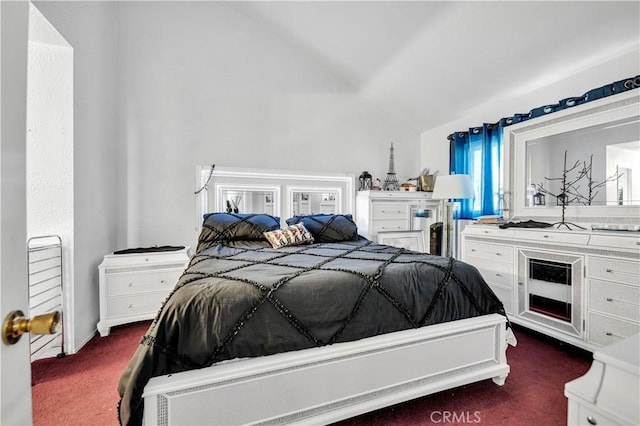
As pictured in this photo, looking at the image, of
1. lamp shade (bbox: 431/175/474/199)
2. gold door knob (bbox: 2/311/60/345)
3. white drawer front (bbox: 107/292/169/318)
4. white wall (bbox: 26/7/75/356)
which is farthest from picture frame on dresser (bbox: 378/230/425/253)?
gold door knob (bbox: 2/311/60/345)

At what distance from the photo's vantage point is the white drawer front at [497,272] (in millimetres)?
2525

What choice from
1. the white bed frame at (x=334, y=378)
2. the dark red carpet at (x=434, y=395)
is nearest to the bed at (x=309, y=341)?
the white bed frame at (x=334, y=378)

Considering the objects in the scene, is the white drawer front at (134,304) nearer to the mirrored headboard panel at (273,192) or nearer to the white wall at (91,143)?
the white wall at (91,143)

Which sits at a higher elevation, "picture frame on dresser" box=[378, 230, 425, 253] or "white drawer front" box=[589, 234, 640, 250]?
"white drawer front" box=[589, 234, 640, 250]

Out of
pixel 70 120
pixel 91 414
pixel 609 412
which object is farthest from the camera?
pixel 70 120

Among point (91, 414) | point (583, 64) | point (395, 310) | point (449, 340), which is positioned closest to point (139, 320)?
point (91, 414)

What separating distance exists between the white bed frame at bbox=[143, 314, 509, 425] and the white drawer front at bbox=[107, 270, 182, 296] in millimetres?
1610

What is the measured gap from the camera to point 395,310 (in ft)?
5.03

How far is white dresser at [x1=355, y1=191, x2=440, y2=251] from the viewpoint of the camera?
3578mm

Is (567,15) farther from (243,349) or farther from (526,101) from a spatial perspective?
(243,349)

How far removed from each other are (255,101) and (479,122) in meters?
2.62

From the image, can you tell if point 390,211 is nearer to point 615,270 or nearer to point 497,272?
point 497,272

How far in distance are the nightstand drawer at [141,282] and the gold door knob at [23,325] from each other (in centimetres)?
227

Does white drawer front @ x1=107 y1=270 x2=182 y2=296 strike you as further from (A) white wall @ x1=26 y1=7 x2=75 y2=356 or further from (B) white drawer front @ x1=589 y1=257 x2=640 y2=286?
(B) white drawer front @ x1=589 y1=257 x2=640 y2=286
